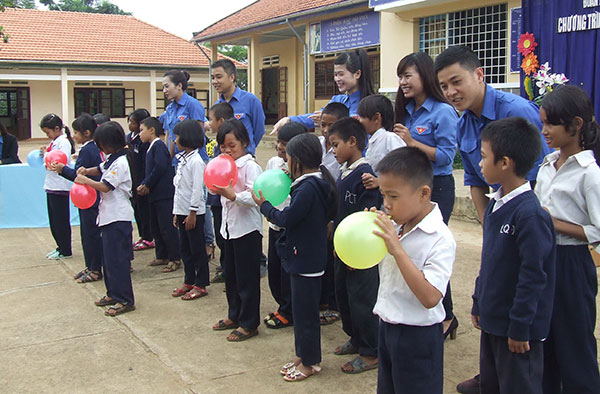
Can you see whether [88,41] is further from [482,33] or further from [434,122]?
[434,122]

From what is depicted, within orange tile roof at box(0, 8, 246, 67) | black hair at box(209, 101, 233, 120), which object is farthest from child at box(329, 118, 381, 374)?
orange tile roof at box(0, 8, 246, 67)

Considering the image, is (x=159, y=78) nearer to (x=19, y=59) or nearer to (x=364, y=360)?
(x=19, y=59)

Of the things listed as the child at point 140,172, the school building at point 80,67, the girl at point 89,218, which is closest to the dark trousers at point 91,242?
the girl at point 89,218

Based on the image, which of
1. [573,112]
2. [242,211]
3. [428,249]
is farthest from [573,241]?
[242,211]

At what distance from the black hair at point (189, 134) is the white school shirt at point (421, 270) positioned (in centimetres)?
273

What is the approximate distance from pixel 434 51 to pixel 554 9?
4.81m

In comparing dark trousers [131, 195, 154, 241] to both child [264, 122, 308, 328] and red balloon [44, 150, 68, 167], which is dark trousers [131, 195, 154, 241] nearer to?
red balloon [44, 150, 68, 167]

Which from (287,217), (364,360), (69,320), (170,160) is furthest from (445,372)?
(170,160)

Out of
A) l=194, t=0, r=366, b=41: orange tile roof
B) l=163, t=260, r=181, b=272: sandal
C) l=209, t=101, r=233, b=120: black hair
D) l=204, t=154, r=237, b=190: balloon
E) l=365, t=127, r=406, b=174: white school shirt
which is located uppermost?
l=194, t=0, r=366, b=41: orange tile roof

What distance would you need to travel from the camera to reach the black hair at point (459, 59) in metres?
2.75

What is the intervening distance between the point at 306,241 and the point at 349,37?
12206mm

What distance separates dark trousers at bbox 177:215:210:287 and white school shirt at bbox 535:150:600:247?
9.22ft

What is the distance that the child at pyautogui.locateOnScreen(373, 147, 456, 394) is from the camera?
2.05m

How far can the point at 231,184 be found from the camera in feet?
12.0
